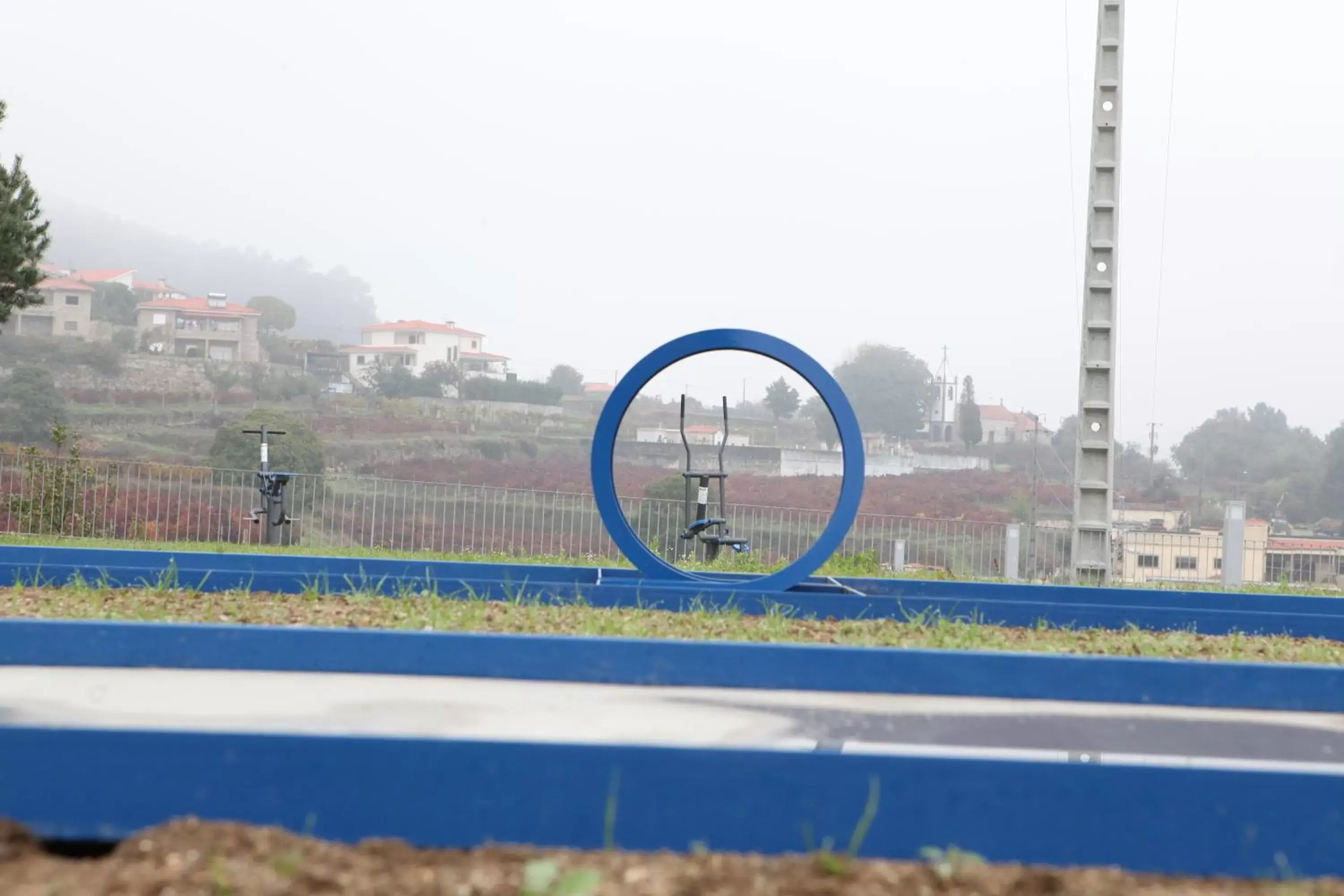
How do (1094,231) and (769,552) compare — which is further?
(769,552)

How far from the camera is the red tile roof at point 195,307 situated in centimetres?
4550

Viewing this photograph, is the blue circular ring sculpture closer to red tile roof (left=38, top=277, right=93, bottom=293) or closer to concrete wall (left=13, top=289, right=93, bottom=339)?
concrete wall (left=13, top=289, right=93, bottom=339)

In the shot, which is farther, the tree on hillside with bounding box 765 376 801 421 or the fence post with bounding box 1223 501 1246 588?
the tree on hillside with bounding box 765 376 801 421

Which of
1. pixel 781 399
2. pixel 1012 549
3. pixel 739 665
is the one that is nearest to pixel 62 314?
pixel 781 399

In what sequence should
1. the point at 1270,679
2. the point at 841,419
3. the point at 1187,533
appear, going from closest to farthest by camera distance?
the point at 1270,679 < the point at 841,419 < the point at 1187,533

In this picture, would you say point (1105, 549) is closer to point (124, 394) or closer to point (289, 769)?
point (289, 769)

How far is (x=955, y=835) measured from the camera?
3043 millimetres

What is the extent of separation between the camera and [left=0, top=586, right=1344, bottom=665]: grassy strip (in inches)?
246

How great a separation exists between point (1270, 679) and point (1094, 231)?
7.58m

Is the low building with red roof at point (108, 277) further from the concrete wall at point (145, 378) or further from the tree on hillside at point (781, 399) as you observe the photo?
the tree on hillside at point (781, 399)

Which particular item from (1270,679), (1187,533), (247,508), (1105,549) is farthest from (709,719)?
(247,508)

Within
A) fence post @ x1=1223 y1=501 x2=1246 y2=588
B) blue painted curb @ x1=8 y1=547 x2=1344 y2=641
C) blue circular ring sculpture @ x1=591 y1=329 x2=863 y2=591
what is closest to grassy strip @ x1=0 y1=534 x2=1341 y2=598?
fence post @ x1=1223 y1=501 x2=1246 y2=588

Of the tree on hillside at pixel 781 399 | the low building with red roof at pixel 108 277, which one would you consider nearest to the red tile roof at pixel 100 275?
the low building with red roof at pixel 108 277

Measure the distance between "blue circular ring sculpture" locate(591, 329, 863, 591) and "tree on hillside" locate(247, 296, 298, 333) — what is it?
43691mm
